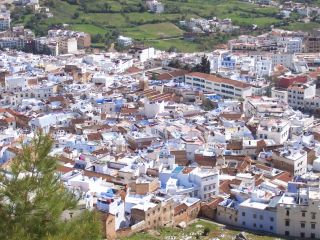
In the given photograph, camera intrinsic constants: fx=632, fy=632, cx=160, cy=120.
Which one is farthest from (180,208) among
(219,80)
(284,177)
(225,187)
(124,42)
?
(124,42)

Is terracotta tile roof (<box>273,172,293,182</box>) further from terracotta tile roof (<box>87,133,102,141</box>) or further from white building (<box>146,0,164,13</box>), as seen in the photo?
white building (<box>146,0,164,13</box>)

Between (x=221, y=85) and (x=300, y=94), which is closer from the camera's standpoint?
(x=300, y=94)

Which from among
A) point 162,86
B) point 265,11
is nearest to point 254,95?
point 162,86

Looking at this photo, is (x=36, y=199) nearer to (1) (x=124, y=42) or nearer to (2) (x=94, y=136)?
(2) (x=94, y=136)

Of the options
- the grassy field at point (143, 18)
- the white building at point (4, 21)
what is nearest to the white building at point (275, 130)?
the grassy field at point (143, 18)

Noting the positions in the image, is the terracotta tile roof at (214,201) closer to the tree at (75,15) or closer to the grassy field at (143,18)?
the grassy field at (143,18)

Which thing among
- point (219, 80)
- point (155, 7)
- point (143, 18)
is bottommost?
point (143, 18)
